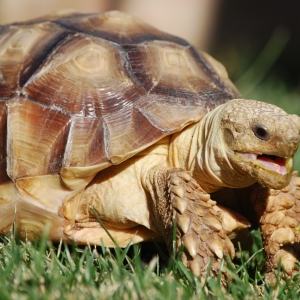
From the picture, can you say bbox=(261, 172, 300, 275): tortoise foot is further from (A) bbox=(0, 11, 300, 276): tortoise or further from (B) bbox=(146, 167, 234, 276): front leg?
(B) bbox=(146, 167, 234, 276): front leg

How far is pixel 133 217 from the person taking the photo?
102 inches

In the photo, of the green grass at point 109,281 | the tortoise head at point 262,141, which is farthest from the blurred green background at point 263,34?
the green grass at point 109,281

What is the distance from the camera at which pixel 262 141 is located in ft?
7.71

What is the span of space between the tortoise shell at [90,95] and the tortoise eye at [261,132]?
1.32 ft

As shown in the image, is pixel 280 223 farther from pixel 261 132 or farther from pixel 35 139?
pixel 35 139

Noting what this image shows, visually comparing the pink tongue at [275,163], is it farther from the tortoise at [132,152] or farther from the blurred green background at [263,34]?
the blurred green background at [263,34]

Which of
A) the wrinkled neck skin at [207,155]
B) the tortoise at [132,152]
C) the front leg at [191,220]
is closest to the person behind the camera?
the front leg at [191,220]

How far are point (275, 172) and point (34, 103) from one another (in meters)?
1.31

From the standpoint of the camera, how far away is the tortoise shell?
100 inches

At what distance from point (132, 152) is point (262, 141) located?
25.4 inches

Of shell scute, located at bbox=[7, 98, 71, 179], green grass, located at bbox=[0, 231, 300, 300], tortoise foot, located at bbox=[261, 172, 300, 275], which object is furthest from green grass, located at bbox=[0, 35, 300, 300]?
shell scute, located at bbox=[7, 98, 71, 179]

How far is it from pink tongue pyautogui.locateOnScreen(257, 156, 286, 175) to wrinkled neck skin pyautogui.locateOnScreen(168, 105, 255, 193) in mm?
113

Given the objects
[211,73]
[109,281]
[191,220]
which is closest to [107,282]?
[109,281]

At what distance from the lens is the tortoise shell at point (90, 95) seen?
2.55 metres
